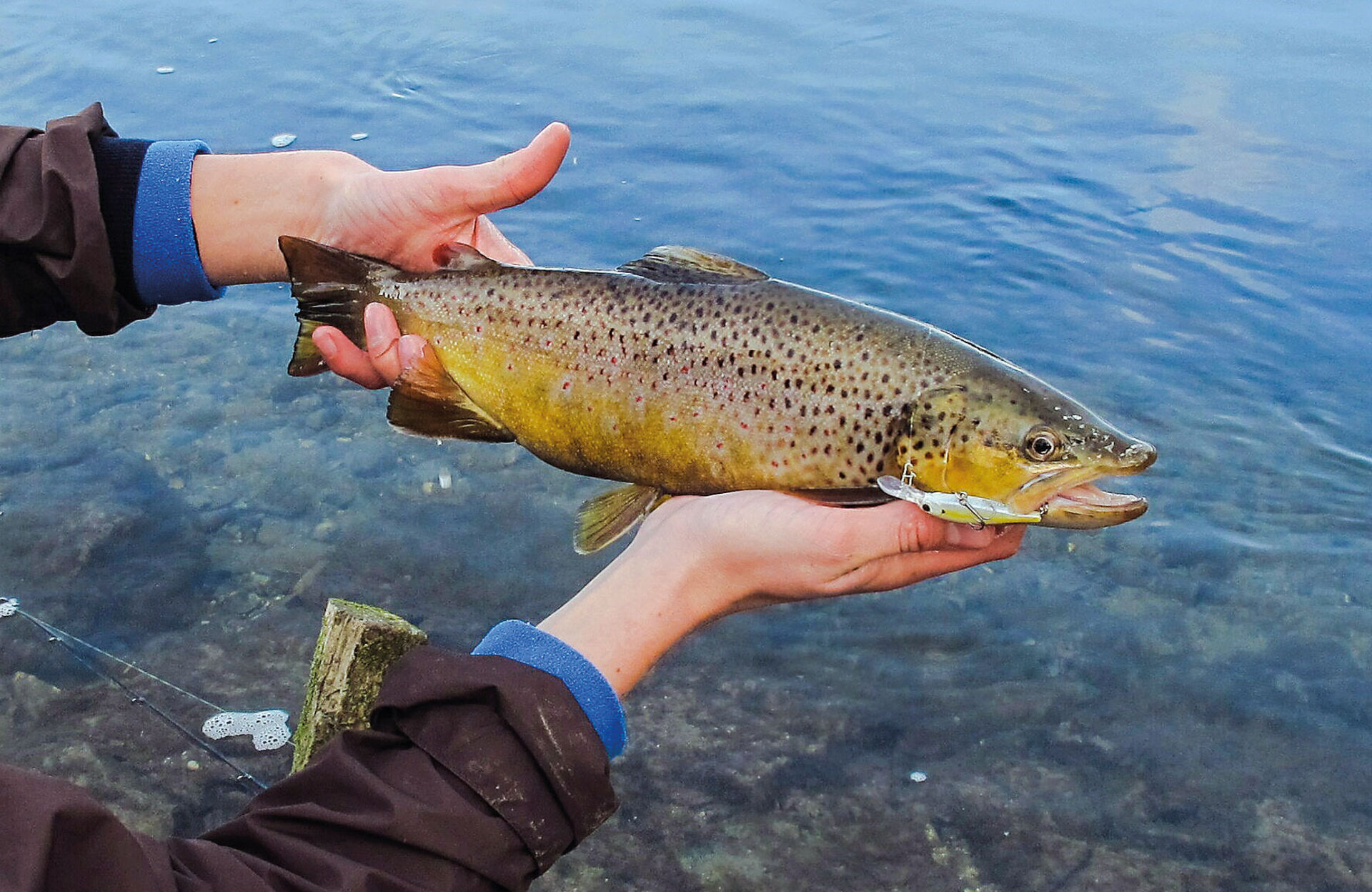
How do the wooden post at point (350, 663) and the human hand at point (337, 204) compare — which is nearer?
the wooden post at point (350, 663)

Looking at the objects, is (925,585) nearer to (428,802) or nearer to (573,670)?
(573,670)

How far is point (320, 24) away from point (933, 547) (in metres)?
11.9

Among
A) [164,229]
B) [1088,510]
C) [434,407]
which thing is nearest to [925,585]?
[1088,510]

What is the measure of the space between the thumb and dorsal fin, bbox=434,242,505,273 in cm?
18

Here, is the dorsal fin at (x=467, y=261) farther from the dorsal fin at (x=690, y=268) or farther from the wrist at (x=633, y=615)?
the wrist at (x=633, y=615)

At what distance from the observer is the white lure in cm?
308

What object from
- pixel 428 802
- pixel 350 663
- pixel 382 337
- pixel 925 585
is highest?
pixel 382 337

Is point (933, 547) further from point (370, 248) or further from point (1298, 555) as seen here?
point (1298, 555)

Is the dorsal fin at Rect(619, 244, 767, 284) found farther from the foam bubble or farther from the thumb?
the foam bubble

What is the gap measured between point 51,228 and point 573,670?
220 centimetres

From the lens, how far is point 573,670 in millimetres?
2668

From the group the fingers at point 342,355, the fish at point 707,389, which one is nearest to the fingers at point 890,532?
the fish at point 707,389

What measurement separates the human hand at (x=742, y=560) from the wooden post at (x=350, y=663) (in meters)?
0.80

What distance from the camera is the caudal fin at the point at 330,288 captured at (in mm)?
Result: 3812
